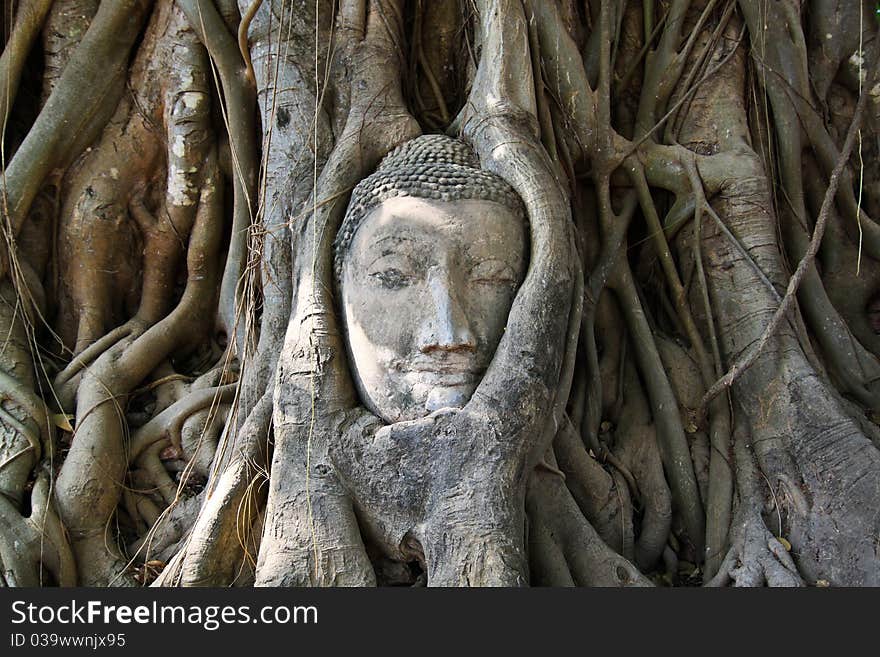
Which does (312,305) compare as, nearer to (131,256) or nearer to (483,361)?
(483,361)

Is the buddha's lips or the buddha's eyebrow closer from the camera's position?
the buddha's lips

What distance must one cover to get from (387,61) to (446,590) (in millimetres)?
2002

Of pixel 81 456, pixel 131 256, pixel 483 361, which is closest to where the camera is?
pixel 483 361

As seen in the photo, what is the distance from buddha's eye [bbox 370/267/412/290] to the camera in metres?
2.67

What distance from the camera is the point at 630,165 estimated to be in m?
3.29

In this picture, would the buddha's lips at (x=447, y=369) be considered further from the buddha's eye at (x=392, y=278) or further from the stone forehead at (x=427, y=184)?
the stone forehead at (x=427, y=184)

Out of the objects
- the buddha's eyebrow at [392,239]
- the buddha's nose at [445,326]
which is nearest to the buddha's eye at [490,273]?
the buddha's nose at [445,326]

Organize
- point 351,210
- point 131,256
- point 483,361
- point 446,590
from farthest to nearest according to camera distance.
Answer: point 131,256 < point 351,210 < point 483,361 < point 446,590

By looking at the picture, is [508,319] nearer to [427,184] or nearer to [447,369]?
[447,369]

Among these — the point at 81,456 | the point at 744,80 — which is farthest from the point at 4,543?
the point at 744,80

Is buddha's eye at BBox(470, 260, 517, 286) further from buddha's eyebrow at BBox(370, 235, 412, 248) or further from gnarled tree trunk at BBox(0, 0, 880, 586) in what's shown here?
buddha's eyebrow at BBox(370, 235, 412, 248)

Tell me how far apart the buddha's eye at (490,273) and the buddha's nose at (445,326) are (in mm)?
126

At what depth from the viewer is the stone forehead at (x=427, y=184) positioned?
2.74 meters

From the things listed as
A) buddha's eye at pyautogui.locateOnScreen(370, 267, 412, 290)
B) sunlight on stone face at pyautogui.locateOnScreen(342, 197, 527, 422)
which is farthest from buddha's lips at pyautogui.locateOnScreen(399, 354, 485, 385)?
buddha's eye at pyautogui.locateOnScreen(370, 267, 412, 290)
